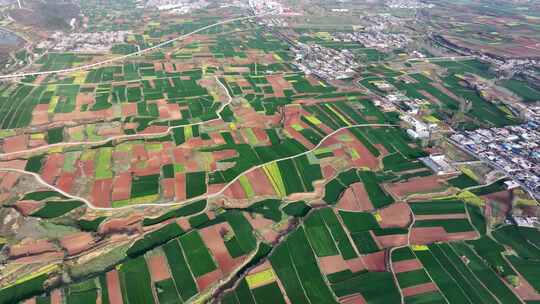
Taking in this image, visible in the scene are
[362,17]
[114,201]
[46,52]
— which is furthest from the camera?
[362,17]

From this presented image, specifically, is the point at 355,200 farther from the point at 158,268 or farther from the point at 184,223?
the point at 158,268

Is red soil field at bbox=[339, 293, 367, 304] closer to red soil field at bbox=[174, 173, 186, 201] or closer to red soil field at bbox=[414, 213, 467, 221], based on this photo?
red soil field at bbox=[414, 213, 467, 221]

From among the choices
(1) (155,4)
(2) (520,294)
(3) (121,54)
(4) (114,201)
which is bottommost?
(2) (520,294)

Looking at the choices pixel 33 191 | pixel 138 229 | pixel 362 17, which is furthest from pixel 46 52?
pixel 362 17

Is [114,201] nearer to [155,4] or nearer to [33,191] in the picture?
[33,191]

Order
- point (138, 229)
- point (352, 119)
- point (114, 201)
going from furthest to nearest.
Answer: point (352, 119) → point (114, 201) → point (138, 229)

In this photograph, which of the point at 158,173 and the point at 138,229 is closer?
the point at 138,229

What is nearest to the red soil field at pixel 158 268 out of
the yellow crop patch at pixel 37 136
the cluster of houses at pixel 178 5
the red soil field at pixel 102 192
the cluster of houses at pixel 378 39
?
the red soil field at pixel 102 192

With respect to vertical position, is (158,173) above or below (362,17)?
below

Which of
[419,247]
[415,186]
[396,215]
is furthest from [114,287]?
[415,186]
